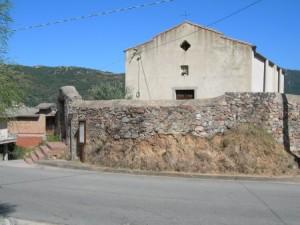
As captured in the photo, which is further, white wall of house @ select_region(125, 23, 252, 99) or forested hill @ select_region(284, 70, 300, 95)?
forested hill @ select_region(284, 70, 300, 95)

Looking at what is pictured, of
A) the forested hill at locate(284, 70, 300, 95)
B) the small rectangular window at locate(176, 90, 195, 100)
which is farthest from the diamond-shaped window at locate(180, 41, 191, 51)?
the forested hill at locate(284, 70, 300, 95)

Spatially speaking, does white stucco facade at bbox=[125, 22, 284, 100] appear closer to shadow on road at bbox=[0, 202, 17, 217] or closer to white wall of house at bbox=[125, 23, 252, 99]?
white wall of house at bbox=[125, 23, 252, 99]

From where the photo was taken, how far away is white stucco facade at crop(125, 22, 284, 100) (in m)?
26.8

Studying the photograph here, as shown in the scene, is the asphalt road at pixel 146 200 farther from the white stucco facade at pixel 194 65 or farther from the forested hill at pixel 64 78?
the forested hill at pixel 64 78

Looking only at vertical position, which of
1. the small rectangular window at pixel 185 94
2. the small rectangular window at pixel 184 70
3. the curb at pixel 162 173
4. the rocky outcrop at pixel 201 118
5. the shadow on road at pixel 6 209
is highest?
the small rectangular window at pixel 184 70

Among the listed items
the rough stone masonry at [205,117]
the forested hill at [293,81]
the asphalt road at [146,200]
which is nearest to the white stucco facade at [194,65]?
the rough stone masonry at [205,117]

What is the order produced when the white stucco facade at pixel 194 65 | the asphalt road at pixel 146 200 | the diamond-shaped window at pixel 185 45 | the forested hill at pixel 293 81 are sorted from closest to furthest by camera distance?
the asphalt road at pixel 146 200, the white stucco facade at pixel 194 65, the diamond-shaped window at pixel 185 45, the forested hill at pixel 293 81

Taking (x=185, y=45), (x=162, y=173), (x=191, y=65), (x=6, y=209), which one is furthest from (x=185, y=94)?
(x=6, y=209)

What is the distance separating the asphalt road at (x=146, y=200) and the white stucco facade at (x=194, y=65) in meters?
11.3

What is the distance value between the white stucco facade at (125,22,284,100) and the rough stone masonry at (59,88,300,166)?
24.8 feet

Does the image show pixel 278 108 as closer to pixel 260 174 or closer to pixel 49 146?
pixel 260 174

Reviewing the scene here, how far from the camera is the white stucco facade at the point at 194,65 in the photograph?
26.8 meters

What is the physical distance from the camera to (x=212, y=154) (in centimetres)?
1861

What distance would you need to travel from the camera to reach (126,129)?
2050 cm
